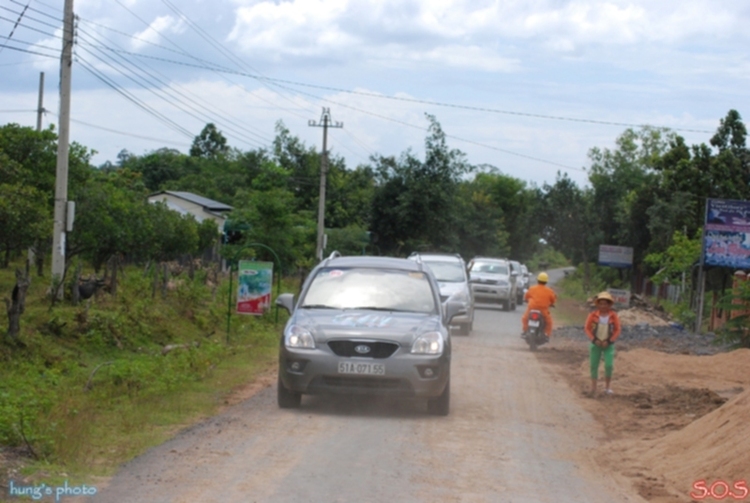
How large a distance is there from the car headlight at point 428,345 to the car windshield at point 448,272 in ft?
42.9

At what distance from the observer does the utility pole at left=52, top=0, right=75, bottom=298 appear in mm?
22109

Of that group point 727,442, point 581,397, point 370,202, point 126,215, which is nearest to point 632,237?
point 370,202

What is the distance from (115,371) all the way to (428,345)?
5.67m

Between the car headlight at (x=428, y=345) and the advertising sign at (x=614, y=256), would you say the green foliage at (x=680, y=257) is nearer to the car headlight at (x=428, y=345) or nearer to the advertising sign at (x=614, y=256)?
the advertising sign at (x=614, y=256)

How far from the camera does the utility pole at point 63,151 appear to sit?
870 inches

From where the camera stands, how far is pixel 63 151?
22.2 meters

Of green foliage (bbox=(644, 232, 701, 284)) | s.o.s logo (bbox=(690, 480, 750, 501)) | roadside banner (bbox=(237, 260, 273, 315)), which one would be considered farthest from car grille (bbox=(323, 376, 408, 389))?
green foliage (bbox=(644, 232, 701, 284))

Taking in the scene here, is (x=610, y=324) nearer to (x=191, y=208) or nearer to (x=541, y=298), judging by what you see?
(x=541, y=298)

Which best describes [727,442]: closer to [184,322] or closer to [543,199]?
[184,322]

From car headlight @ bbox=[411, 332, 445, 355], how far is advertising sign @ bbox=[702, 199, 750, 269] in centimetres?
2000

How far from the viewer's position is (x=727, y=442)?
883 centimetres

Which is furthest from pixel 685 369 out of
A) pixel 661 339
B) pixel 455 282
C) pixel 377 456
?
pixel 377 456

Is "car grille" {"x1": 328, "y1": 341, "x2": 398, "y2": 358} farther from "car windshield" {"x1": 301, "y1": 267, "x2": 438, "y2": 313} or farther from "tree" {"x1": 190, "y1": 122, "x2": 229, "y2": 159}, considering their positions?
"tree" {"x1": 190, "y1": 122, "x2": 229, "y2": 159}

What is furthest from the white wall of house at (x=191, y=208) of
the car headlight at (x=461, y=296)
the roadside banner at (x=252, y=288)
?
the roadside banner at (x=252, y=288)
